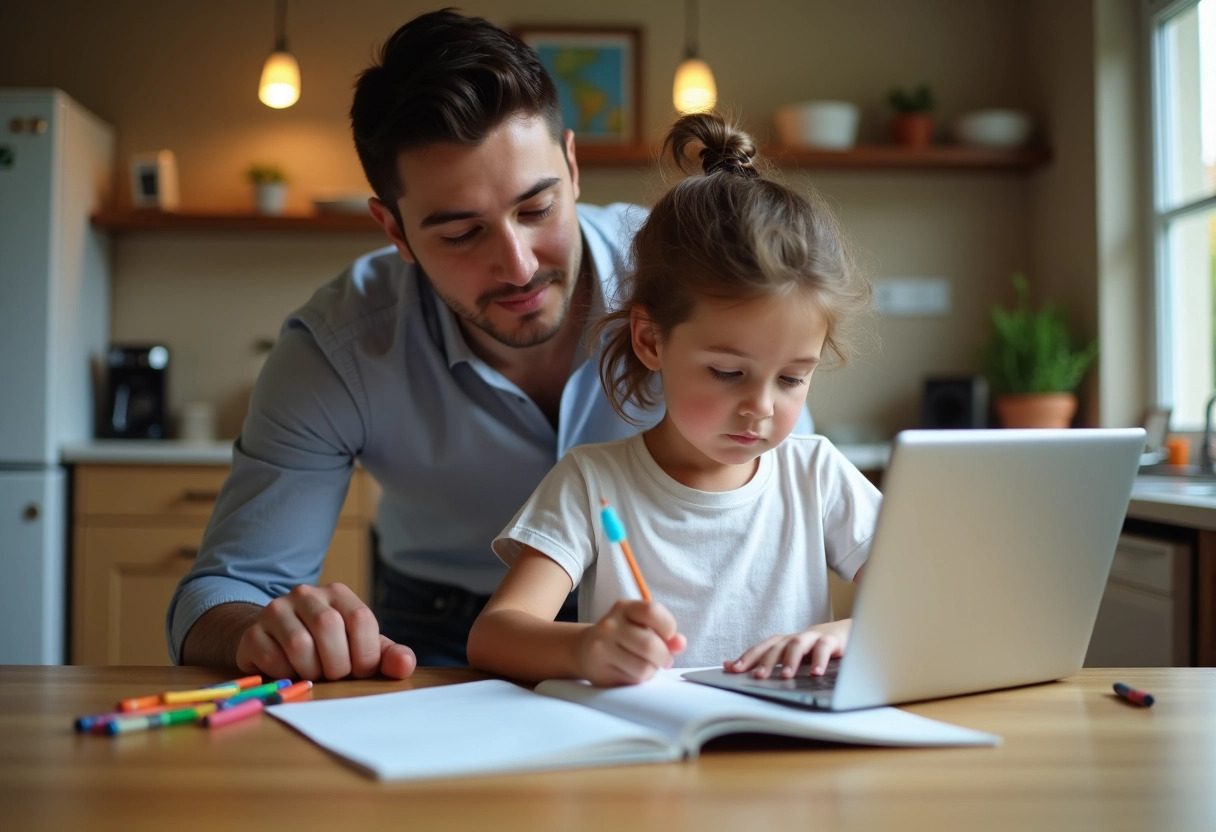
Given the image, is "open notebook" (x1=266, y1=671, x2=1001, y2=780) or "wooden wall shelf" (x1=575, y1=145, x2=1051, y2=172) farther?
"wooden wall shelf" (x1=575, y1=145, x2=1051, y2=172)

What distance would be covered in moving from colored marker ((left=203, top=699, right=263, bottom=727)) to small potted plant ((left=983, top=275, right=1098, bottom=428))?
2920 millimetres

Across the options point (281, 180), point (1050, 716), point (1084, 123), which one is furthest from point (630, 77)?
point (1050, 716)

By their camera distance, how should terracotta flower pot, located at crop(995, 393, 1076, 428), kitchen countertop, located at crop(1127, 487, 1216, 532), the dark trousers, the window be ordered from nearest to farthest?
the dark trousers → kitchen countertop, located at crop(1127, 487, 1216, 532) → the window → terracotta flower pot, located at crop(995, 393, 1076, 428)

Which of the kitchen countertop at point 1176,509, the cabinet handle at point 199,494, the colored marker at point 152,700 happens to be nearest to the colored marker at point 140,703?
the colored marker at point 152,700

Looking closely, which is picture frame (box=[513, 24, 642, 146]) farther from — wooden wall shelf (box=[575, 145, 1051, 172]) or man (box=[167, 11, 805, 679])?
man (box=[167, 11, 805, 679])

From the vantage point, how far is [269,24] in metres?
3.91

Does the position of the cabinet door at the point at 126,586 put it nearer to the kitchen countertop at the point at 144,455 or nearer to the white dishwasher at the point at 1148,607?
the kitchen countertop at the point at 144,455

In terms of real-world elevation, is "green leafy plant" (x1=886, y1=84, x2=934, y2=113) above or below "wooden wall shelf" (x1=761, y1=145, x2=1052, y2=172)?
above

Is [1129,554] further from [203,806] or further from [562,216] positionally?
[203,806]

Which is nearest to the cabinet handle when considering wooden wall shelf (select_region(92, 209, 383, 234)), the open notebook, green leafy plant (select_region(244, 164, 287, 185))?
wooden wall shelf (select_region(92, 209, 383, 234))

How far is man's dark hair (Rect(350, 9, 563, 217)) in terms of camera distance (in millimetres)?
1349

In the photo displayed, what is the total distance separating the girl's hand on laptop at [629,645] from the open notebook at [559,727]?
1 centimetres

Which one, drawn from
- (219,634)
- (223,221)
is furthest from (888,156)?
(219,634)

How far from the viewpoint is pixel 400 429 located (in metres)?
1.56
